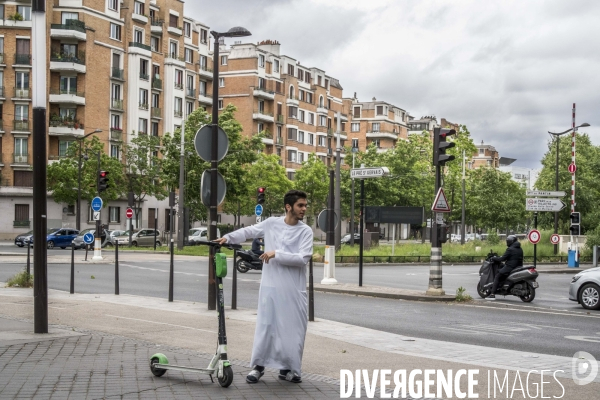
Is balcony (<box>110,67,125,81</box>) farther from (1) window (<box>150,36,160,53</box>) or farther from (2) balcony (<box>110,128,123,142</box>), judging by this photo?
(1) window (<box>150,36,160,53</box>)

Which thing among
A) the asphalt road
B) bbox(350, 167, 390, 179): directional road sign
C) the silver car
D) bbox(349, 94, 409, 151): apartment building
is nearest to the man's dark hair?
the asphalt road

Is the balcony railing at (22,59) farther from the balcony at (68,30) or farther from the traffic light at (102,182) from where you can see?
the traffic light at (102,182)

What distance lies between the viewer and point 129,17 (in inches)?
2913

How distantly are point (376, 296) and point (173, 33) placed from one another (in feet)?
213

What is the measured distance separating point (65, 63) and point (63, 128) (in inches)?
218

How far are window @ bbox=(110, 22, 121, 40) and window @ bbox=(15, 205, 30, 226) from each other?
56.6 feet

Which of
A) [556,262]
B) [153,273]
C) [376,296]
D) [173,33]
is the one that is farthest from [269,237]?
[173,33]

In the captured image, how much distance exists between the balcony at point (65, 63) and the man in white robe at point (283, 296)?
64.6 meters

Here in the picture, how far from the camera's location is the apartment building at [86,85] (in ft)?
220

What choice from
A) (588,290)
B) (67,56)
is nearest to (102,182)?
(588,290)

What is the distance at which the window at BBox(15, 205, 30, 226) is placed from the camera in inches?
2665

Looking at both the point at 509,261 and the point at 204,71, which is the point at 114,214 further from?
the point at 509,261

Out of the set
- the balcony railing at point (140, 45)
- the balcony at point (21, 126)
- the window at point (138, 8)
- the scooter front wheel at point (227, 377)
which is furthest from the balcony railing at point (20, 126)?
the scooter front wheel at point (227, 377)

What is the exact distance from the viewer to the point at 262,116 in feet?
302
